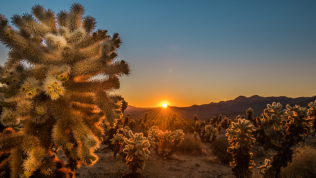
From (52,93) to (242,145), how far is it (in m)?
5.70

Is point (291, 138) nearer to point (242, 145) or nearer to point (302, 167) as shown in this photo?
point (242, 145)

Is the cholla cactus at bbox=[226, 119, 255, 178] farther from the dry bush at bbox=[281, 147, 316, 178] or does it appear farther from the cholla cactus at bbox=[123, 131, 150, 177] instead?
the cholla cactus at bbox=[123, 131, 150, 177]

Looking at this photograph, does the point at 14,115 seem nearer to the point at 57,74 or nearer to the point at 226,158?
the point at 57,74

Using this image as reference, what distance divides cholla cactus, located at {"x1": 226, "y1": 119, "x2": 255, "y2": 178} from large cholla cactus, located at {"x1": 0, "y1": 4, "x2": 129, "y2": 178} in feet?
15.6

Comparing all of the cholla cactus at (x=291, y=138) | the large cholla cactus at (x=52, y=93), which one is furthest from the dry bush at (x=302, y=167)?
the large cholla cactus at (x=52, y=93)

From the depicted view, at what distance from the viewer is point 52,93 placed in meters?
1.88

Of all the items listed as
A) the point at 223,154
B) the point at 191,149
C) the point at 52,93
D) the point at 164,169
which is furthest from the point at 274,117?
the point at 191,149

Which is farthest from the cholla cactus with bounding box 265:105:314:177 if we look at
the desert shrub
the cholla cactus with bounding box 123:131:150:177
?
the cholla cactus with bounding box 123:131:150:177

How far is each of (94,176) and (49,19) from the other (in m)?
6.57

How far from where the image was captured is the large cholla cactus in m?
1.94

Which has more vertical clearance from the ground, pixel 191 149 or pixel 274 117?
pixel 274 117

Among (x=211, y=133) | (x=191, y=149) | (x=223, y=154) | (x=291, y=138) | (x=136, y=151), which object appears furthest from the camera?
(x=211, y=133)

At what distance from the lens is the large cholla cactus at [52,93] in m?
1.94

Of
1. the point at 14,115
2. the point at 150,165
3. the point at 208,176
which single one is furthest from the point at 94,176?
the point at 14,115
